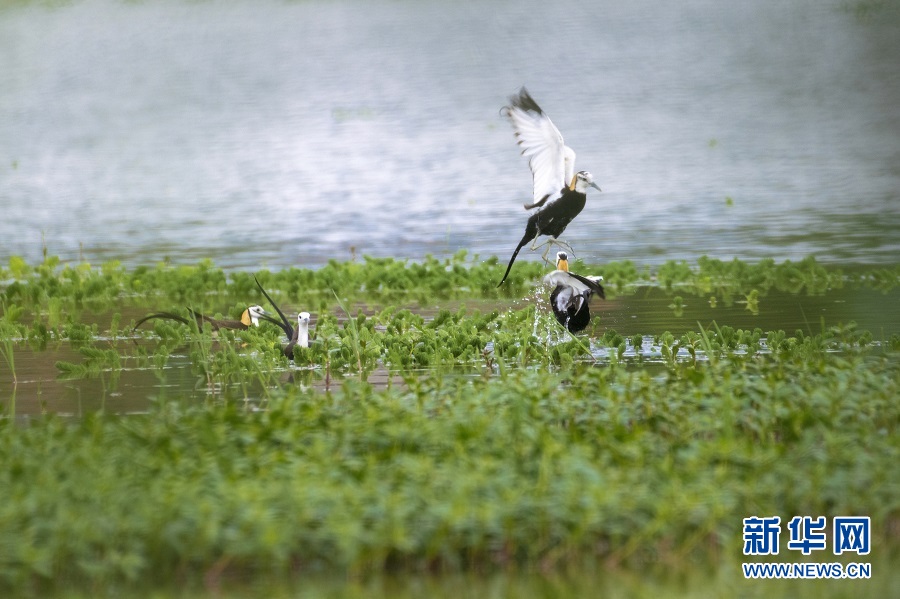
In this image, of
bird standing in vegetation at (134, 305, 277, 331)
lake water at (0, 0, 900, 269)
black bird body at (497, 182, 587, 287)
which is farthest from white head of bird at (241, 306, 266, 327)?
lake water at (0, 0, 900, 269)

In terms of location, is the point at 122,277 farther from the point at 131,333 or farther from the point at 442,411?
the point at 442,411

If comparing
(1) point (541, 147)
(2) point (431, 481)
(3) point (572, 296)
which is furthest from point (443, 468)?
(1) point (541, 147)

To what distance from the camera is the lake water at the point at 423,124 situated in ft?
66.2

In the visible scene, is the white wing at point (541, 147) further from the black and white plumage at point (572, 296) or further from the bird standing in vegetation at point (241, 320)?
the bird standing in vegetation at point (241, 320)

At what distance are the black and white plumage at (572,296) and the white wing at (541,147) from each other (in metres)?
0.71

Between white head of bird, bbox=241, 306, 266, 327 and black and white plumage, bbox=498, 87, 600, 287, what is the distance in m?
1.70

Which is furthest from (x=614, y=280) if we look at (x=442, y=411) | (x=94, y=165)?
(x=94, y=165)

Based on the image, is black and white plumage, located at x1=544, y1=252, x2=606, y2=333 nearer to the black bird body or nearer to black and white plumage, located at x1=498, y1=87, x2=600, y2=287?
black and white plumage, located at x1=498, y1=87, x2=600, y2=287

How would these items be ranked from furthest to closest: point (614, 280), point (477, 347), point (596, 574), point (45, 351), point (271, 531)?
point (614, 280)
point (45, 351)
point (477, 347)
point (596, 574)
point (271, 531)

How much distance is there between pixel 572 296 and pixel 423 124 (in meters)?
17.4

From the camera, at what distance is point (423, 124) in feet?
88.3

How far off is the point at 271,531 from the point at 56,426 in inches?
76.6

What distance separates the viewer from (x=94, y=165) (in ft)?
84.1

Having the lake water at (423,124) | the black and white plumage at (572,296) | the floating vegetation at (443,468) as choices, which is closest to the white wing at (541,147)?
the black and white plumage at (572,296)
